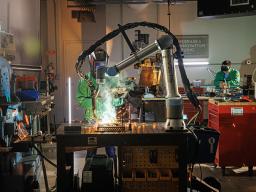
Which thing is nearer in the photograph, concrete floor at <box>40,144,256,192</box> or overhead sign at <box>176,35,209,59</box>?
concrete floor at <box>40,144,256,192</box>

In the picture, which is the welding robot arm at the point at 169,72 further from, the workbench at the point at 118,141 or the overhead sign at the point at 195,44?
the overhead sign at the point at 195,44

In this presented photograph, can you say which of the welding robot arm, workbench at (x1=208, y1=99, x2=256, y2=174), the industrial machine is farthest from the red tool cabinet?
the welding robot arm

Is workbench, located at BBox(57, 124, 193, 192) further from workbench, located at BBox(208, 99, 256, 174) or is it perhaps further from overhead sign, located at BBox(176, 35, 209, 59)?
overhead sign, located at BBox(176, 35, 209, 59)

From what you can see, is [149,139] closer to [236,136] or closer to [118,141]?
[118,141]

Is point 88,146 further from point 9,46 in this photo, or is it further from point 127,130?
point 9,46

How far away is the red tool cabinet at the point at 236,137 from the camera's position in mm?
4883

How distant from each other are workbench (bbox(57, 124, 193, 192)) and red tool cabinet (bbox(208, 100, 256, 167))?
2.36 meters

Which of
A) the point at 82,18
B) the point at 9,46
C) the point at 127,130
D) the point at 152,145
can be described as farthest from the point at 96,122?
the point at 82,18

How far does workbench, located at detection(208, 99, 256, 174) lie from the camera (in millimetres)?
4883

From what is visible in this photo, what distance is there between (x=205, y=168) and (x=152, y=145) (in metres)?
2.93

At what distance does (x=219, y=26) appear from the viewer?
9.46 meters

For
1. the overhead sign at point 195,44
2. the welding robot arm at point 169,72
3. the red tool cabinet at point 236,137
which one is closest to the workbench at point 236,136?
the red tool cabinet at point 236,137

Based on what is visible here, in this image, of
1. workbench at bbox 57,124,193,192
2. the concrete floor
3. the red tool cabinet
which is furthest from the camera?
the red tool cabinet

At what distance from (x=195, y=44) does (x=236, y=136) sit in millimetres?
4981
